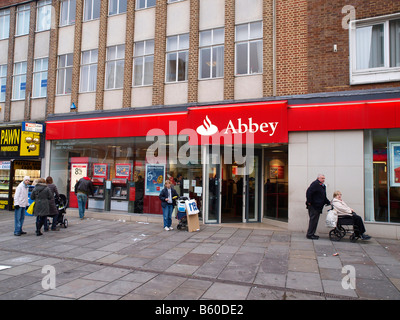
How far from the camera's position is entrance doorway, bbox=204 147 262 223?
11578 mm

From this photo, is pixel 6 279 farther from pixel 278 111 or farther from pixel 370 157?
pixel 370 157

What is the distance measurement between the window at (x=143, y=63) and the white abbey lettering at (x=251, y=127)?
440 cm

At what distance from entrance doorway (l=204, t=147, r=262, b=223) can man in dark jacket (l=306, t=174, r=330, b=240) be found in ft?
10.5

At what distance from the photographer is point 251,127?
10664 millimetres

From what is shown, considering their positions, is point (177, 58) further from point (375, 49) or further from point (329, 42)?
point (375, 49)

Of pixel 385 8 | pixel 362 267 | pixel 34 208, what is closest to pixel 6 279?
pixel 34 208

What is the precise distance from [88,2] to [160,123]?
7.70 m

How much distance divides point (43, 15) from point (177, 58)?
848 cm

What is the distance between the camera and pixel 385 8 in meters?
9.57

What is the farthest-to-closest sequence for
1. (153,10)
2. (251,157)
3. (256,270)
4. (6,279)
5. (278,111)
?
1. (153,10)
2. (251,157)
3. (278,111)
4. (256,270)
5. (6,279)

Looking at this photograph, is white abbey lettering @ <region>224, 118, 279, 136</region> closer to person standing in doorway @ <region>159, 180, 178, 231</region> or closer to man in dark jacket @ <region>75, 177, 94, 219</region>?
person standing in doorway @ <region>159, 180, 178, 231</region>

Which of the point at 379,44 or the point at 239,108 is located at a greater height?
the point at 379,44

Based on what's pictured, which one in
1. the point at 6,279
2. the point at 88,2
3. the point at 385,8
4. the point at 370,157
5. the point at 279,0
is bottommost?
the point at 6,279

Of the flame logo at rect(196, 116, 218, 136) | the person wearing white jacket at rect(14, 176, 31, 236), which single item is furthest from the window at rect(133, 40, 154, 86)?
the person wearing white jacket at rect(14, 176, 31, 236)
